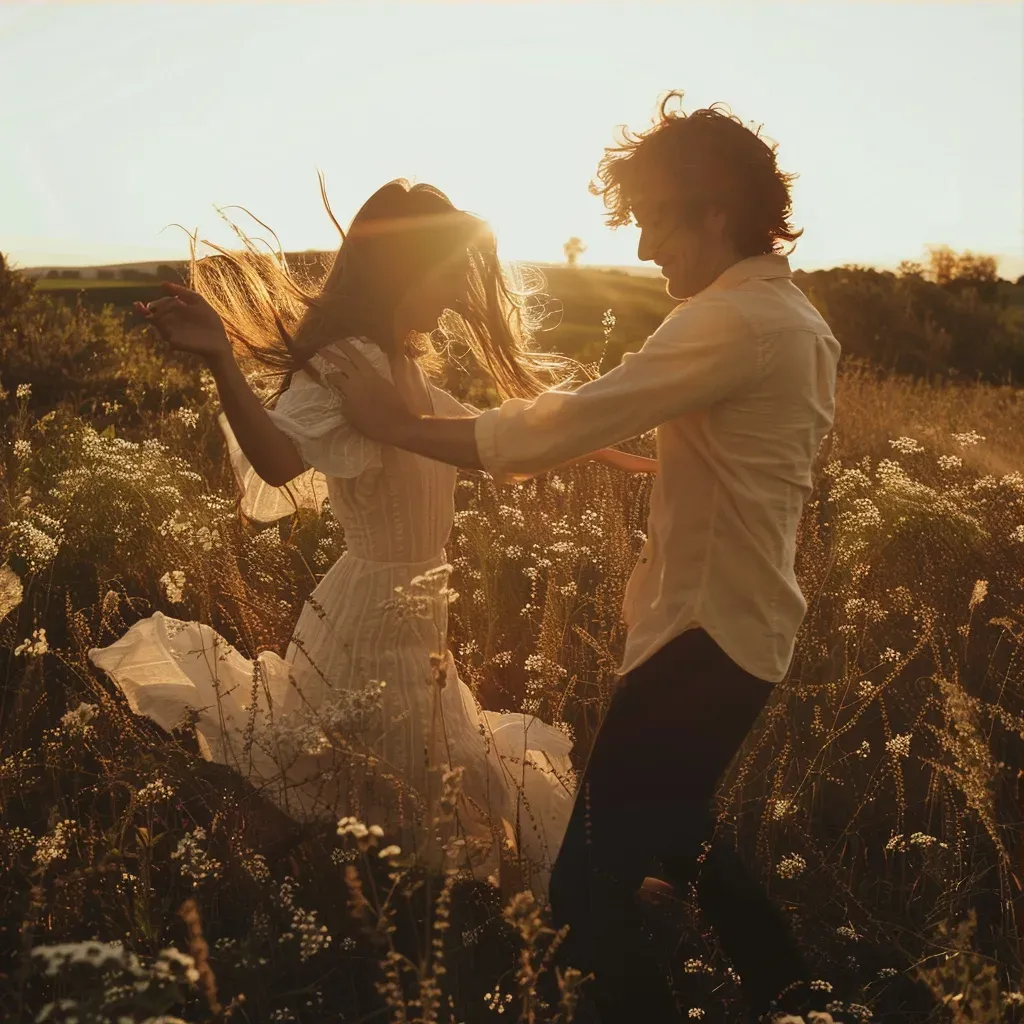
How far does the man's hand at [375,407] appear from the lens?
244 centimetres

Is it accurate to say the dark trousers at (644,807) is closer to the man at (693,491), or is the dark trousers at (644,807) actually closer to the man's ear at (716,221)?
the man at (693,491)

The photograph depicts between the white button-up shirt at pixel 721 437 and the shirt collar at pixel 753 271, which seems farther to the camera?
the shirt collar at pixel 753 271

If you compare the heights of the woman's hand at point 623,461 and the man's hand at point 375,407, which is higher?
the man's hand at point 375,407

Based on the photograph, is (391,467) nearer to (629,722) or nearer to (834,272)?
(629,722)

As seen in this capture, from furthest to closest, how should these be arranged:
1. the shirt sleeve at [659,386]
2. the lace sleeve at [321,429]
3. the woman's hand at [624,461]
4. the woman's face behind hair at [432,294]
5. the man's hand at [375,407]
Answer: the woman's hand at [624,461] → the woman's face behind hair at [432,294] → the lace sleeve at [321,429] → the man's hand at [375,407] → the shirt sleeve at [659,386]

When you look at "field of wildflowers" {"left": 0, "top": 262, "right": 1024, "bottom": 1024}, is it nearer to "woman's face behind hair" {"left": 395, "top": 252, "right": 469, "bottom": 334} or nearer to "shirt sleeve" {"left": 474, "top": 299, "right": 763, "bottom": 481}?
"shirt sleeve" {"left": 474, "top": 299, "right": 763, "bottom": 481}

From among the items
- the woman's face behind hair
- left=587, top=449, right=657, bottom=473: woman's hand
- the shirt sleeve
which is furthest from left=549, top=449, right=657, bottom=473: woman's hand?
the shirt sleeve

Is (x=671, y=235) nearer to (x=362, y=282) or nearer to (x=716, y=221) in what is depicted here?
(x=716, y=221)

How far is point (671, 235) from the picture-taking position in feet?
8.11

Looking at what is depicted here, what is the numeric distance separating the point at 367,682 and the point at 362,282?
1.25m

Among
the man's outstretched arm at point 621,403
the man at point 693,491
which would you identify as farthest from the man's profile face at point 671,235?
the man's outstretched arm at point 621,403

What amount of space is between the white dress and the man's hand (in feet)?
0.77

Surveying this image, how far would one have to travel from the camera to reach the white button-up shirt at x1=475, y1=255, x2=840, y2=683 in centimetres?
224

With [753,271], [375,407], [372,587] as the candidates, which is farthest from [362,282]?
[753,271]
